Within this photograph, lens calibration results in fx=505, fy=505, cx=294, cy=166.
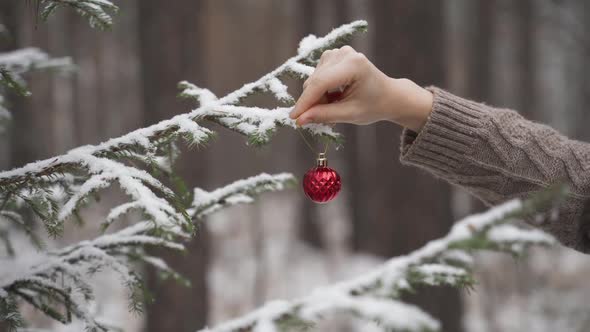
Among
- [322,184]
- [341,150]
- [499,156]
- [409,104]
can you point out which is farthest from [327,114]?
[341,150]

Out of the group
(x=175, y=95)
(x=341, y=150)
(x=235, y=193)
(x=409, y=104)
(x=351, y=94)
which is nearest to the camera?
(x=351, y=94)

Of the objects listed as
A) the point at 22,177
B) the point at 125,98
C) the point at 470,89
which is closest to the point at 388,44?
the point at 22,177

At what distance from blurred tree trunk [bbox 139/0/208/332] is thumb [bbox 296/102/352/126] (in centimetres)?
Answer: 343

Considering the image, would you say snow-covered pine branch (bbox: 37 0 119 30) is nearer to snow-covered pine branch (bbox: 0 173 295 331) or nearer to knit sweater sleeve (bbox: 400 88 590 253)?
snow-covered pine branch (bbox: 0 173 295 331)

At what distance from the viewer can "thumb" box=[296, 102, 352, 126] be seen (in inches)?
50.3

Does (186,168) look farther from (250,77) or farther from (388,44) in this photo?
(250,77)

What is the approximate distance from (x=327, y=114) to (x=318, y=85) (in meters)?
0.08

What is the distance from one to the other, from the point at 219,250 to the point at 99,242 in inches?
389

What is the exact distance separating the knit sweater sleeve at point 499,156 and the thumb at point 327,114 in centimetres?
44

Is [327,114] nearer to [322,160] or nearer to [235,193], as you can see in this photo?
[322,160]

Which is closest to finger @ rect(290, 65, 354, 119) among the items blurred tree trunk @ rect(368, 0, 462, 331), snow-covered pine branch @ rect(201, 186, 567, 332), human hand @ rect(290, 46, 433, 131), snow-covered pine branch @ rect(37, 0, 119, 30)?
human hand @ rect(290, 46, 433, 131)

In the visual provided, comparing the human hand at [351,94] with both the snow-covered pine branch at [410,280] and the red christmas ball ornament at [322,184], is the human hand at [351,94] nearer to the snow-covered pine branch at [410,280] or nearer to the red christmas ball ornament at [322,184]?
the red christmas ball ornament at [322,184]

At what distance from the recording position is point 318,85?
1.28 m

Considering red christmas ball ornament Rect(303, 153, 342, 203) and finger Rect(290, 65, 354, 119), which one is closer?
finger Rect(290, 65, 354, 119)
